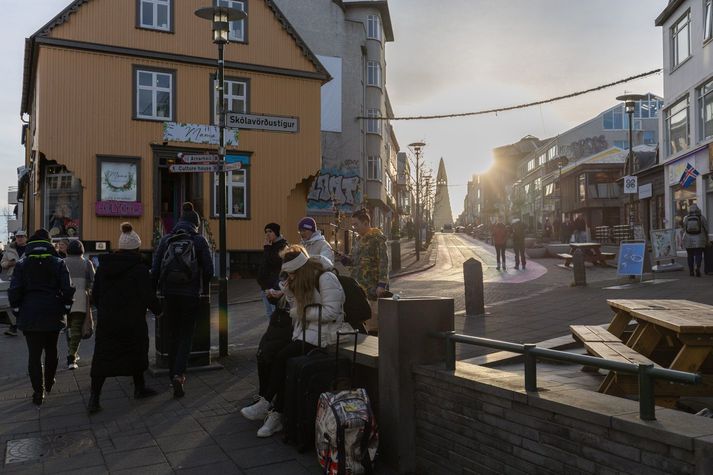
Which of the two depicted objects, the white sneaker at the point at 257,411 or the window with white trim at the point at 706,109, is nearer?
the white sneaker at the point at 257,411

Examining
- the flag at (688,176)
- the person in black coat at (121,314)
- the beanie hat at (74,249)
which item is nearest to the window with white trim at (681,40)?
the flag at (688,176)

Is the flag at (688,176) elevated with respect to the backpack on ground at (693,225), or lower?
elevated

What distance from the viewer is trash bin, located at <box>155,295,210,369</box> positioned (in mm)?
7605

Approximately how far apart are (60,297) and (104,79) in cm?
1488

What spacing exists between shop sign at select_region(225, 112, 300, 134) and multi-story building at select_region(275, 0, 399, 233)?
24376 millimetres

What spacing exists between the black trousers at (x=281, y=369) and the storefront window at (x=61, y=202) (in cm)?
1607

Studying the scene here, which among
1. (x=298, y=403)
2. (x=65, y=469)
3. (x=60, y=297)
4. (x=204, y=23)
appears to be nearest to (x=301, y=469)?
(x=298, y=403)

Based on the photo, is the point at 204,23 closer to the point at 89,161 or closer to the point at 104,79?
the point at 104,79

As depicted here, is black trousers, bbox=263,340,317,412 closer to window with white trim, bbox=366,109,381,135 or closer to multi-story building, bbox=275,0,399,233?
multi-story building, bbox=275,0,399,233

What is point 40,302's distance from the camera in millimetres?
6555

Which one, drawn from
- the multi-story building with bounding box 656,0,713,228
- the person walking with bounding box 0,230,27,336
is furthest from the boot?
the multi-story building with bounding box 656,0,713,228

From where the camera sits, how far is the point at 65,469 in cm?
465

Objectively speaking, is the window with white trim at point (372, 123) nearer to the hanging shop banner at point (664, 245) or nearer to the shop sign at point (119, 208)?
the shop sign at point (119, 208)

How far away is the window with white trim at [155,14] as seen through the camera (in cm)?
2045
